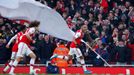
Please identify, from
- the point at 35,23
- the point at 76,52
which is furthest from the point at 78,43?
the point at 35,23

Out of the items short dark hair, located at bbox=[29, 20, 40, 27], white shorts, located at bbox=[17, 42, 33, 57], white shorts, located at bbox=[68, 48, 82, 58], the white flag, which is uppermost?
the white flag

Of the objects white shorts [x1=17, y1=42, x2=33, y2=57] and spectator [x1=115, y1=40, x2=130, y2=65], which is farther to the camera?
spectator [x1=115, y1=40, x2=130, y2=65]

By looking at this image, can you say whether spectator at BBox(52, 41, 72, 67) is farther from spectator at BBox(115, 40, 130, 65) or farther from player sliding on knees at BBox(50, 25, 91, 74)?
spectator at BBox(115, 40, 130, 65)

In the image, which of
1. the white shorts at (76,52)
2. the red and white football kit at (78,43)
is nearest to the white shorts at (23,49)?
the red and white football kit at (78,43)

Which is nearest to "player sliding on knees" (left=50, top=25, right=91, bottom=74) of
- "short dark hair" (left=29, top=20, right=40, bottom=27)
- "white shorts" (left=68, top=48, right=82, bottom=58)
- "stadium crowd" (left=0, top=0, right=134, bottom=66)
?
"white shorts" (left=68, top=48, right=82, bottom=58)

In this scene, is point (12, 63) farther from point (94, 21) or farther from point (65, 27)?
point (94, 21)

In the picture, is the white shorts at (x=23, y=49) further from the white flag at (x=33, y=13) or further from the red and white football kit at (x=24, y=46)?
the white flag at (x=33, y=13)

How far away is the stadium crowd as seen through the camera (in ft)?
80.8

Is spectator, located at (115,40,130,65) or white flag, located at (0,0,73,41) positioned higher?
white flag, located at (0,0,73,41)

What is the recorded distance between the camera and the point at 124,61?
24719 mm

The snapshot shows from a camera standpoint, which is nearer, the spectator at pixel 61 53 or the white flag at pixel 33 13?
the white flag at pixel 33 13

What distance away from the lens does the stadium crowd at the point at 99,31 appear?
24641mm

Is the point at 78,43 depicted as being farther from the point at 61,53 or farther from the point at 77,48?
the point at 61,53

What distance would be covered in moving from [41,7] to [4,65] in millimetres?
3698
